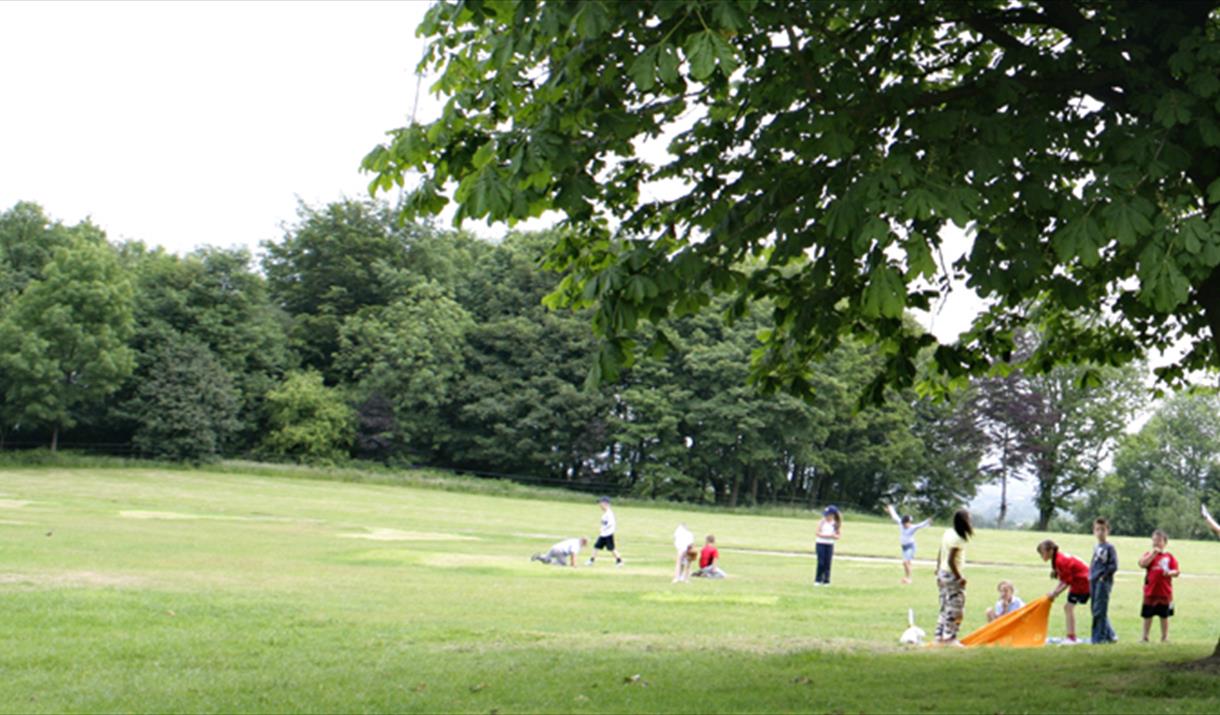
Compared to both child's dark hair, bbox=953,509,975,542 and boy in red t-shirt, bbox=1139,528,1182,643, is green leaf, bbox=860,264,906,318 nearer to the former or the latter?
child's dark hair, bbox=953,509,975,542

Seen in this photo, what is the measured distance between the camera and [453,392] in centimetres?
8738

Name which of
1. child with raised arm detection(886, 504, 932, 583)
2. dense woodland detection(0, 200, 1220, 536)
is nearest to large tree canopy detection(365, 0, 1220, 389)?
child with raised arm detection(886, 504, 932, 583)

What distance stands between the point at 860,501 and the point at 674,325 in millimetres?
21806

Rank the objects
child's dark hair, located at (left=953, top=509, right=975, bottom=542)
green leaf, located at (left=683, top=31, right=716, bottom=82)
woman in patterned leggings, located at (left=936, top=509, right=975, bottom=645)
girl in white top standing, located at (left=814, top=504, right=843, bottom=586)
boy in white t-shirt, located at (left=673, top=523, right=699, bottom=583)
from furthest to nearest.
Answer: girl in white top standing, located at (left=814, top=504, right=843, bottom=586) → boy in white t-shirt, located at (left=673, top=523, right=699, bottom=583) → woman in patterned leggings, located at (left=936, top=509, right=975, bottom=645) → child's dark hair, located at (left=953, top=509, right=975, bottom=542) → green leaf, located at (left=683, top=31, right=716, bottom=82)

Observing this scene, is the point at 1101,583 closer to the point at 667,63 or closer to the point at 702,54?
the point at 667,63

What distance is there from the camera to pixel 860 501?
93438mm

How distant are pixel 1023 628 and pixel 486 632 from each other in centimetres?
738

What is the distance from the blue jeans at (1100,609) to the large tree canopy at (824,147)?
7266 mm

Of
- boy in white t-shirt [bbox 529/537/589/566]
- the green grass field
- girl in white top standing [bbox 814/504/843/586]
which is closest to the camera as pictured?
the green grass field

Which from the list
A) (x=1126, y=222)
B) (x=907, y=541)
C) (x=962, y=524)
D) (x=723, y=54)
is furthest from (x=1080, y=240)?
(x=907, y=541)

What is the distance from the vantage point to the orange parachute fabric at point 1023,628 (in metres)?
16.0

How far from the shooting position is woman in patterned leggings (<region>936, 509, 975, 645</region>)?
52.4ft

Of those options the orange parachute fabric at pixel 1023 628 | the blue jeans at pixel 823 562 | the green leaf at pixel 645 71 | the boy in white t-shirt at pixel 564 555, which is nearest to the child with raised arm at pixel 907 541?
the blue jeans at pixel 823 562

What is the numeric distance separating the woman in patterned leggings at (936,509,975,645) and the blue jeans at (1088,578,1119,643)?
7.42 ft
